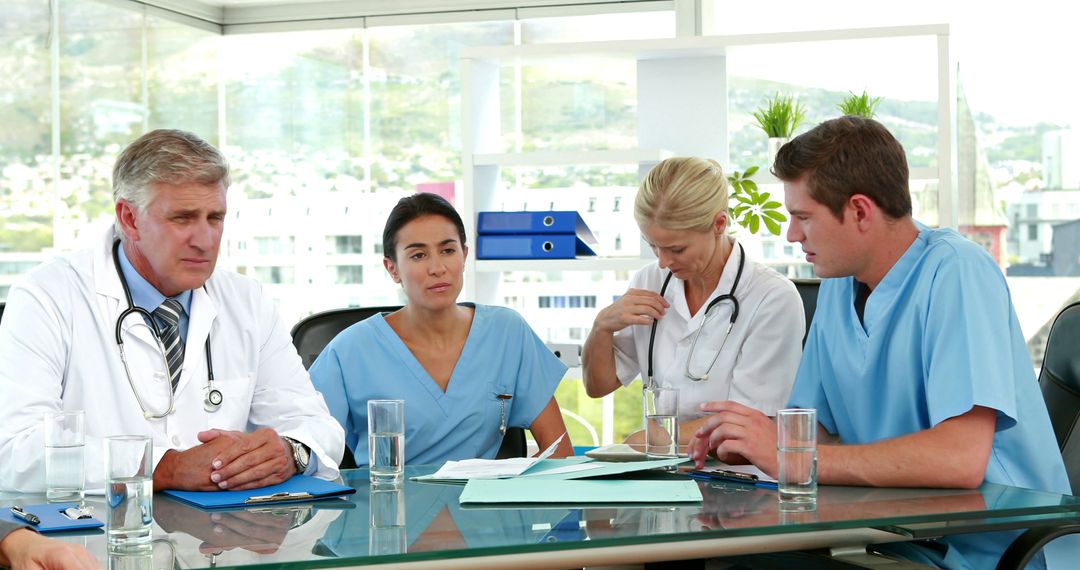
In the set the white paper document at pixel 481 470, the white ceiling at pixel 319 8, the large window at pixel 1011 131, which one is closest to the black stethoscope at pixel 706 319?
the white paper document at pixel 481 470

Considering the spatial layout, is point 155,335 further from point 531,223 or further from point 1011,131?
point 1011,131

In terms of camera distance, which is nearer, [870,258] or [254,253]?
[870,258]

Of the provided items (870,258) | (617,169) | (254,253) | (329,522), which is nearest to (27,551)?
(329,522)

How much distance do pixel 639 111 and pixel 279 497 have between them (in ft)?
9.29

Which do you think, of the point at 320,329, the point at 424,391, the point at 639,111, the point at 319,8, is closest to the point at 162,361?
the point at 424,391

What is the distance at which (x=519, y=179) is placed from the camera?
5.57 m

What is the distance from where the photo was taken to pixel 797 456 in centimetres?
158

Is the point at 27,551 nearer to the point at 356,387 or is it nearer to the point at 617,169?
the point at 356,387

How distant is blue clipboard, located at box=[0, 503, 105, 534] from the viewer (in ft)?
4.94

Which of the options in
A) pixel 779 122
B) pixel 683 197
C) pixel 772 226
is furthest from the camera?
pixel 779 122

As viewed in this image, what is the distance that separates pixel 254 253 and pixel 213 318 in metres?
3.92

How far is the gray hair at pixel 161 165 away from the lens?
211cm

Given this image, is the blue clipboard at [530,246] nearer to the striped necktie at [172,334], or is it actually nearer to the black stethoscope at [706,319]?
the black stethoscope at [706,319]

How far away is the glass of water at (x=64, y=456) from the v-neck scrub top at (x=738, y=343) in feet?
4.53
